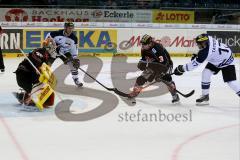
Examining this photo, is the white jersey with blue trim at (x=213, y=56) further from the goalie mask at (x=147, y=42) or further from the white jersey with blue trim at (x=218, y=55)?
the goalie mask at (x=147, y=42)

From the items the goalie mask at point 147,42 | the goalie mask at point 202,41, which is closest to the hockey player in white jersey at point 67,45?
the goalie mask at point 147,42

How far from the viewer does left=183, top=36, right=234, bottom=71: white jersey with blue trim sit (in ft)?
25.1

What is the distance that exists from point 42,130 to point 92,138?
0.69 metres

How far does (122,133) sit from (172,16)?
35.4ft

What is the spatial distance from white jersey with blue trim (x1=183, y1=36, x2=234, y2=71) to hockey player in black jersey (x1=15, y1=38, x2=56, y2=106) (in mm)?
2105

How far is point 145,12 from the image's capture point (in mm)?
16469

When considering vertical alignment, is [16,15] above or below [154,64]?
above

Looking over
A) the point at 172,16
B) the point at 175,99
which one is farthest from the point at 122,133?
the point at 172,16

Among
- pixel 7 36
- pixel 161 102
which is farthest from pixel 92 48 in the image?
pixel 161 102

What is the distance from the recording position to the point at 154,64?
26.5 ft

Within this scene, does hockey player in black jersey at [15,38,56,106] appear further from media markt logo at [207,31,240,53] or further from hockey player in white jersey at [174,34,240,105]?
media markt logo at [207,31,240,53]

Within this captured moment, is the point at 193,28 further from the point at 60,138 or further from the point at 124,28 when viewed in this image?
the point at 60,138

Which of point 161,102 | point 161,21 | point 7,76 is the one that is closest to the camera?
point 161,102

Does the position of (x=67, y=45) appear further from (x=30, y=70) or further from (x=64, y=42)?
(x=30, y=70)
